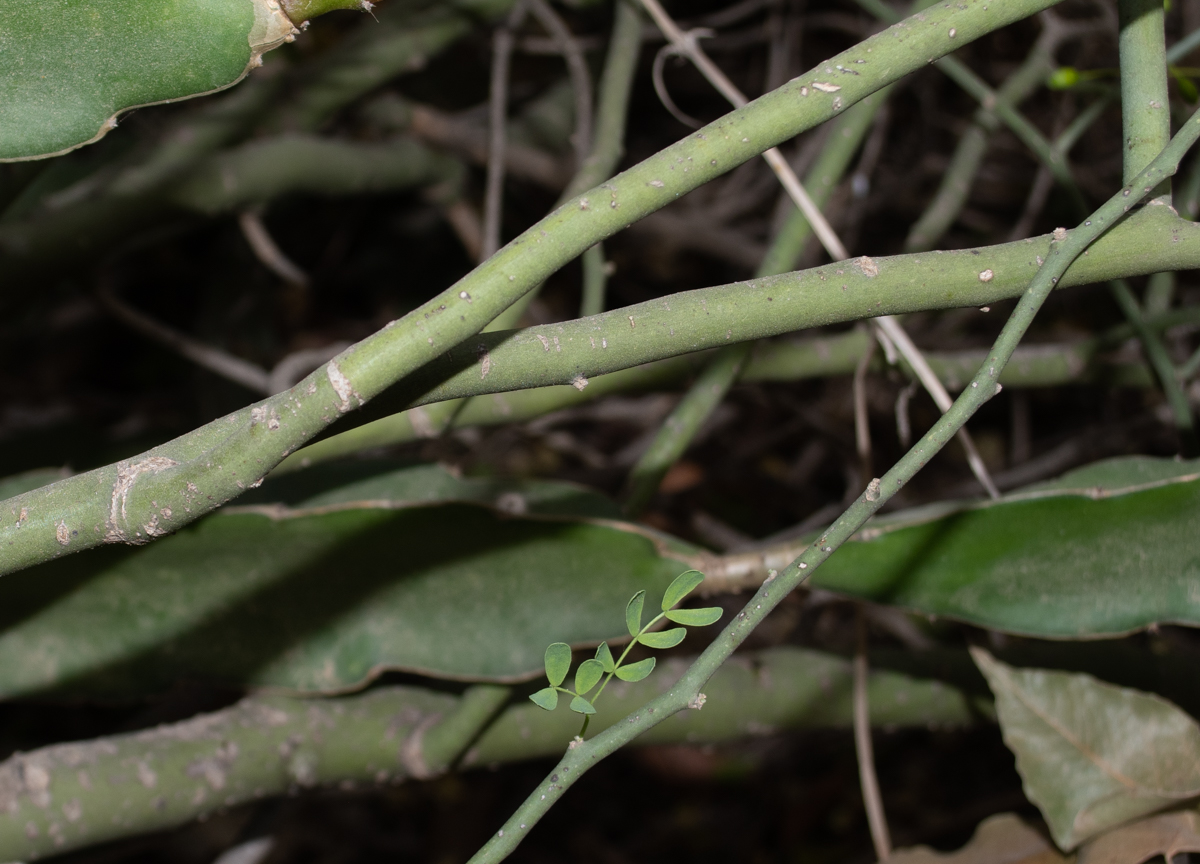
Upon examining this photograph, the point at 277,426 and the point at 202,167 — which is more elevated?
the point at 202,167

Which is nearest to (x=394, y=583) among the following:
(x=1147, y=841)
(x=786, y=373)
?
(x=786, y=373)

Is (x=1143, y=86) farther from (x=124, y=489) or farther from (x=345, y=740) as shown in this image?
(x=345, y=740)

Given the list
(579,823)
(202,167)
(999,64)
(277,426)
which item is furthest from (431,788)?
(999,64)

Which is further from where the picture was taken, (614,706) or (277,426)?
(614,706)

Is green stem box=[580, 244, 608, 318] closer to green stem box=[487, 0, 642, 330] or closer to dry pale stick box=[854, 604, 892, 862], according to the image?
green stem box=[487, 0, 642, 330]

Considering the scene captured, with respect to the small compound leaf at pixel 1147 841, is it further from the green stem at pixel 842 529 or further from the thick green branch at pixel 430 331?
the thick green branch at pixel 430 331

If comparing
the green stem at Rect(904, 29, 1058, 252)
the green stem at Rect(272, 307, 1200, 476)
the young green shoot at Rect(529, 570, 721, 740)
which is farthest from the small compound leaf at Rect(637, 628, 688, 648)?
the green stem at Rect(904, 29, 1058, 252)

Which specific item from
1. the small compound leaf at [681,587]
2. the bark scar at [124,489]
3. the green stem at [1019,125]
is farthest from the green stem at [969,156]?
the bark scar at [124,489]

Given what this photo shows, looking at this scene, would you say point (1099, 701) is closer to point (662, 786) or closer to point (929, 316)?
point (929, 316)
